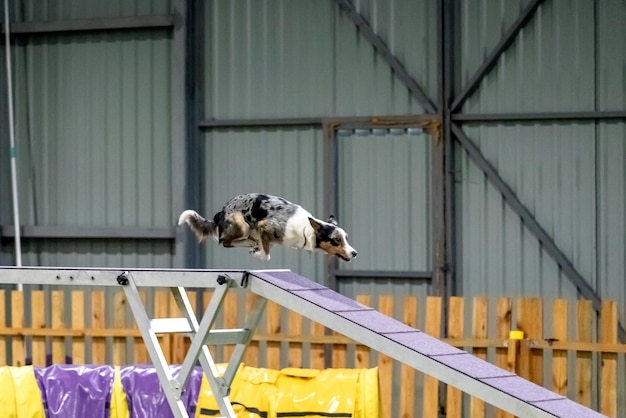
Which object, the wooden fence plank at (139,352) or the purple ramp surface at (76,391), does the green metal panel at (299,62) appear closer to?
the wooden fence plank at (139,352)

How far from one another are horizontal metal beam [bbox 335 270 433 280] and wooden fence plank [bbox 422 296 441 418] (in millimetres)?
1502

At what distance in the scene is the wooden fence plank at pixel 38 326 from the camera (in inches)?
384

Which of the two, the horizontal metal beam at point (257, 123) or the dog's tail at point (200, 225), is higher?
the horizontal metal beam at point (257, 123)

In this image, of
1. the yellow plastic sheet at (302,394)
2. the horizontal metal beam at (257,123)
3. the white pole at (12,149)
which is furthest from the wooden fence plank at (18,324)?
the horizontal metal beam at (257,123)

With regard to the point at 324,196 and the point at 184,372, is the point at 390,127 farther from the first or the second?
the point at 184,372

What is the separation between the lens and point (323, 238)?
5.18 m

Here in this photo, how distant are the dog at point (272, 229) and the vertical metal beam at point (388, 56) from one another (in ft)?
16.8

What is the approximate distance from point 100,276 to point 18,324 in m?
3.69

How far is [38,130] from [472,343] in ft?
16.8

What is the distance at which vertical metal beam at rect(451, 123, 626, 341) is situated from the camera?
987cm

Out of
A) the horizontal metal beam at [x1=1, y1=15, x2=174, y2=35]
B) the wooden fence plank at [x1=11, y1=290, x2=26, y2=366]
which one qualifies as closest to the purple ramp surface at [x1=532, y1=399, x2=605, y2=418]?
the wooden fence plank at [x1=11, y1=290, x2=26, y2=366]

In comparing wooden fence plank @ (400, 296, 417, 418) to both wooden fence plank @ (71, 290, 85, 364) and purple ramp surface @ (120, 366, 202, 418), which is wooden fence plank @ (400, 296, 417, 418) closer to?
purple ramp surface @ (120, 366, 202, 418)

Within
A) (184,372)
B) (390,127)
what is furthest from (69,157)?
(184,372)

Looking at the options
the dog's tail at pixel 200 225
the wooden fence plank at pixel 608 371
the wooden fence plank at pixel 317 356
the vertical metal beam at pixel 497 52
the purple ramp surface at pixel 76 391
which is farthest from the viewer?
the vertical metal beam at pixel 497 52
